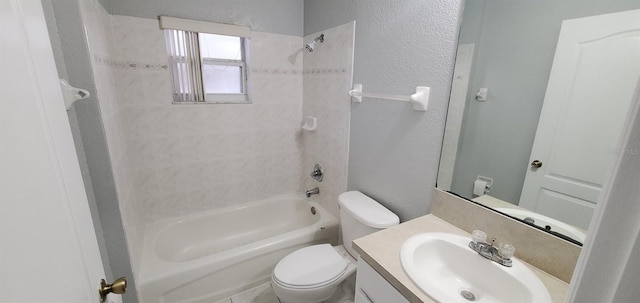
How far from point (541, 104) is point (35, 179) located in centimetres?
141

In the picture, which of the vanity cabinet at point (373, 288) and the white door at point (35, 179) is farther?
the vanity cabinet at point (373, 288)

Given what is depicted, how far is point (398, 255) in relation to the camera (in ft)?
3.21

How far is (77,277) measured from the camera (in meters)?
0.54

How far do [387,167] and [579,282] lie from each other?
4.12 ft

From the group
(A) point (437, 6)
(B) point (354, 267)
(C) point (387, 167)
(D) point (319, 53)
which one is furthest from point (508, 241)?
(D) point (319, 53)

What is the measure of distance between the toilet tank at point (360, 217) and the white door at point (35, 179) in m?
1.16

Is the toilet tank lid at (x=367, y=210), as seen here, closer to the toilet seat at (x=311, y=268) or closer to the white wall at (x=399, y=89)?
the white wall at (x=399, y=89)

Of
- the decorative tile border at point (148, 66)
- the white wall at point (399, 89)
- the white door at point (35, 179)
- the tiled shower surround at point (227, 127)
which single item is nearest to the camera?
the white door at point (35, 179)

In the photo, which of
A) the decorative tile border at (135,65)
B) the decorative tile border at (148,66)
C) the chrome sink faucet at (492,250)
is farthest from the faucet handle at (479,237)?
the decorative tile border at (135,65)

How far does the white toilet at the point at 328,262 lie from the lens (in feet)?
4.56

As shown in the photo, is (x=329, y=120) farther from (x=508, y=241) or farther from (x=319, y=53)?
(x=508, y=241)

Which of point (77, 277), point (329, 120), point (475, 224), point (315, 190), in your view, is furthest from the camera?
point (315, 190)

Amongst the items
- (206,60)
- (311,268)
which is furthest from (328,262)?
(206,60)

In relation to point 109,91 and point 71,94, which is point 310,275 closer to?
point 71,94
